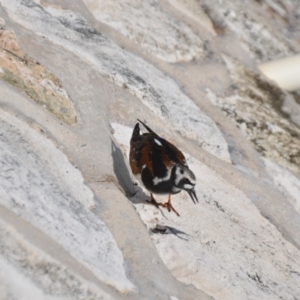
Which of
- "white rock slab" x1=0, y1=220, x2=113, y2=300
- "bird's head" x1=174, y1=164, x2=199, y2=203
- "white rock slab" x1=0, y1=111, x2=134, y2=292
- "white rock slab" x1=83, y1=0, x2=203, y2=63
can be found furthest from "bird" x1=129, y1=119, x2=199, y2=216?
"white rock slab" x1=83, y1=0, x2=203, y2=63

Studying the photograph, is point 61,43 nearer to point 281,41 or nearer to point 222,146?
point 222,146

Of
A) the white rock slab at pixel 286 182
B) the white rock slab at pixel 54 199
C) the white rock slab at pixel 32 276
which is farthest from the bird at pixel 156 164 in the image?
the white rock slab at pixel 32 276

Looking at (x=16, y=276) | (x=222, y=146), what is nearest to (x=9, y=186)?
(x=16, y=276)

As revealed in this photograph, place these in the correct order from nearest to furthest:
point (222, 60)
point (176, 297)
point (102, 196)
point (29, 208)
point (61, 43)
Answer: point (29, 208)
point (176, 297)
point (102, 196)
point (61, 43)
point (222, 60)

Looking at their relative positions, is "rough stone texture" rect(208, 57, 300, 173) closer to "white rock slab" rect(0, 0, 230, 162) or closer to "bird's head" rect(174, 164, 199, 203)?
"white rock slab" rect(0, 0, 230, 162)

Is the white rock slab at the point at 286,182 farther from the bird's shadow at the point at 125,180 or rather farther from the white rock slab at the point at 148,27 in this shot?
the white rock slab at the point at 148,27

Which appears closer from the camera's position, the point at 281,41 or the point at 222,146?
the point at 222,146
